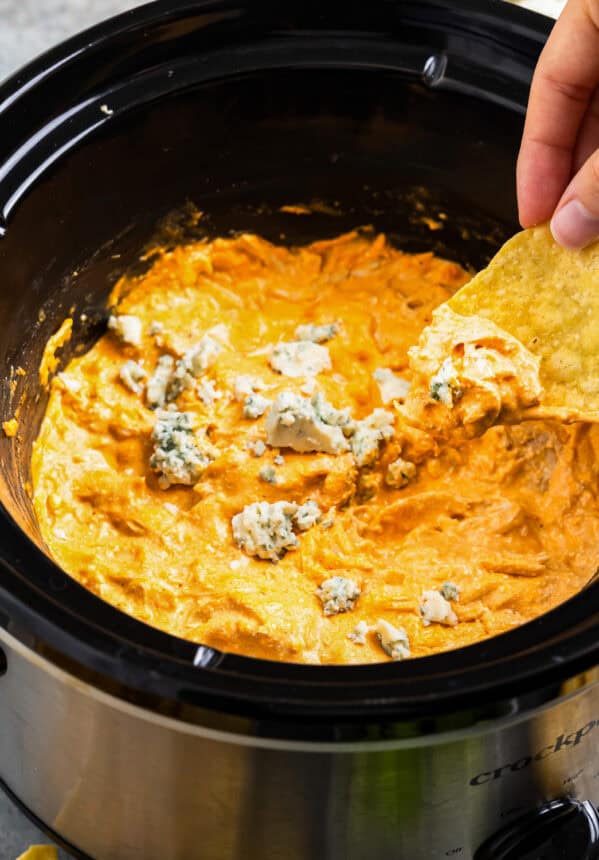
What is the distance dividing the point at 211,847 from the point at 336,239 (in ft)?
3.89

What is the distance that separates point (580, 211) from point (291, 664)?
71cm

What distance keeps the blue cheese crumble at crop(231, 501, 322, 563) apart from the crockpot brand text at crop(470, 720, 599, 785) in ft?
1.70

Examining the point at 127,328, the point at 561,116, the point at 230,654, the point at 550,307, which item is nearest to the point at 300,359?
the point at 127,328

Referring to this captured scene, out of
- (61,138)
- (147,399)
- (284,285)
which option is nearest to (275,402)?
(147,399)

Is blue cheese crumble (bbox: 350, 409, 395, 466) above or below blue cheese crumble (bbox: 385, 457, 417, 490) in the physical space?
above

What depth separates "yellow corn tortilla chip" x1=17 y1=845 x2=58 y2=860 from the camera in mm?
1699

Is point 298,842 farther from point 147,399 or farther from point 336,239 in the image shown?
point 336,239

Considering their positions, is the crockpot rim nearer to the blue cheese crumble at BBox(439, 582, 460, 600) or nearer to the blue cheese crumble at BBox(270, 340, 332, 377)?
the blue cheese crumble at BBox(439, 582, 460, 600)

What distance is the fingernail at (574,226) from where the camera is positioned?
4.72 ft

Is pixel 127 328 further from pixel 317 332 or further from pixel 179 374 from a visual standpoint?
pixel 317 332

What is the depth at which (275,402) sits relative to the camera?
71.7 inches

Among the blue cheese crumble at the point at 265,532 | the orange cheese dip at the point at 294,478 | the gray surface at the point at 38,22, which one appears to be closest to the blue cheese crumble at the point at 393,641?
the orange cheese dip at the point at 294,478

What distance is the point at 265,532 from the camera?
1710 millimetres

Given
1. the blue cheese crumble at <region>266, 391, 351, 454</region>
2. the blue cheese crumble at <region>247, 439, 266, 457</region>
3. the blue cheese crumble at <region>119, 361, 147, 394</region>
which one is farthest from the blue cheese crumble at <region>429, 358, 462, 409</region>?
the blue cheese crumble at <region>119, 361, 147, 394</region>
